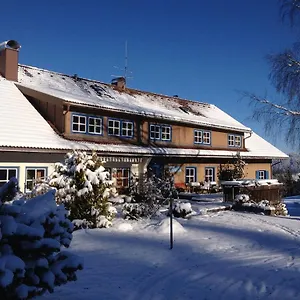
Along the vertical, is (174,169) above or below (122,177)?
above

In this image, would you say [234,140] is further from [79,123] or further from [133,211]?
[133,211]

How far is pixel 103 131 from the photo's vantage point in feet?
68.0

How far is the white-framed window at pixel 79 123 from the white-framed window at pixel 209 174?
10.6 m

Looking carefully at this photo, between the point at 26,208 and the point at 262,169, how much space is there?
2842cm

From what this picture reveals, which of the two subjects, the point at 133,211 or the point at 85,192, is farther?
the point at 133,211

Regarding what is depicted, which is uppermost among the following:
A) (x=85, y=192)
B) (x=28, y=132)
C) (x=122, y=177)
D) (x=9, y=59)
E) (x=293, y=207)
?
(x=9, y=59)

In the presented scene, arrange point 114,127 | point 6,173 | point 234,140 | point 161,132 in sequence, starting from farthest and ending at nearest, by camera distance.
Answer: point 234,140
point 161,132
point 114,127
point 6,173

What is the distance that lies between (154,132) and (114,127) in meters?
3.25

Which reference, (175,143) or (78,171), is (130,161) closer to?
(175,143)

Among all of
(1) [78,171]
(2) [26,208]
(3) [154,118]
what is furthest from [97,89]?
(2) [26,208]

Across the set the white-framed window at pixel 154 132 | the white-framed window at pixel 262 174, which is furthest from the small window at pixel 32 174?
the white-framed window at pixel 262 174

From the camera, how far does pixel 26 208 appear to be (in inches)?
194

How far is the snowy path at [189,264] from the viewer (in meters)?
6.39

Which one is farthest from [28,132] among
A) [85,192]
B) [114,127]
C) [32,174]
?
[85,192]
